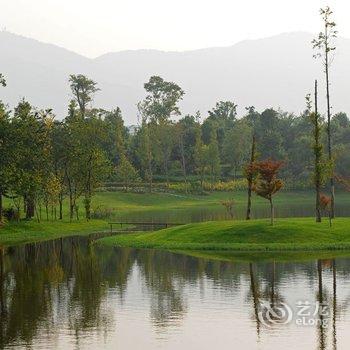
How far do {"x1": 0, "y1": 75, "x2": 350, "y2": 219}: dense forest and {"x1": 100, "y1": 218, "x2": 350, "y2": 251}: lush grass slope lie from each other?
22270 mm

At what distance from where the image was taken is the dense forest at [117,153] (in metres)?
85.1

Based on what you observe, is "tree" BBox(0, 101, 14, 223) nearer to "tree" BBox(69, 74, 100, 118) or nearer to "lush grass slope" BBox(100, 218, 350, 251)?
"lush grass slope" BBox(100, 218, 350, 251)

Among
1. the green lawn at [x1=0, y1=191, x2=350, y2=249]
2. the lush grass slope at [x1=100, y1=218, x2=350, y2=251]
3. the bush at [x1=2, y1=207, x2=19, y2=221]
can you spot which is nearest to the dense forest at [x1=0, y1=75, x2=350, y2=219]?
the bush at [x1=2, y1=207, x2=19, y2=221]

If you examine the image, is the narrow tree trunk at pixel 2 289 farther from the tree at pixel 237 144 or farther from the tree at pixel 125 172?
the tree at pixel 237 144

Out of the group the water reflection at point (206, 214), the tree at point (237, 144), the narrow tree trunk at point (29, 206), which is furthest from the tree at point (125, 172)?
the narrow tree trunk at point (29, 206)

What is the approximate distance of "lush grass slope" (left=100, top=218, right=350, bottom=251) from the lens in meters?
56.1

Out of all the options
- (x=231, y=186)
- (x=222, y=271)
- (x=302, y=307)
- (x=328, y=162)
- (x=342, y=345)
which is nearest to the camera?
(x=342, y=345)

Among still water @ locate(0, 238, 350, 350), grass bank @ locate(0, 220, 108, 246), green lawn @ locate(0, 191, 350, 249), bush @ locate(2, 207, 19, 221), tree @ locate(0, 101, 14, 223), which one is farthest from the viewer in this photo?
bush @ locate(2, 207, 19, 221)

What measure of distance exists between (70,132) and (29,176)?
1738 cm

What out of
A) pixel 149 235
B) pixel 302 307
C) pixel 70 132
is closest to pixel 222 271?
pixel 302 307

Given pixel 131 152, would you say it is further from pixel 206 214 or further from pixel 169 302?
pixel 169 302

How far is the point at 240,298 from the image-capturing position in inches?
1378

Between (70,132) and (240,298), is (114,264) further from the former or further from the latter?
(70,132)

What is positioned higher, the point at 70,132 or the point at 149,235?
the point at 70,132
